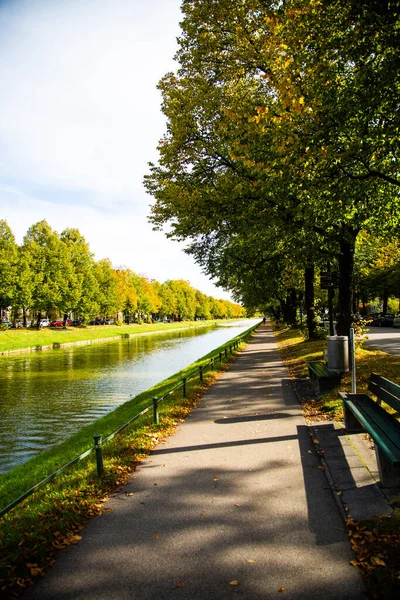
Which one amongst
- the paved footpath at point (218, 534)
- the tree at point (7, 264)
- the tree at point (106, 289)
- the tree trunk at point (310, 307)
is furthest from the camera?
the tree at point (106, 289)

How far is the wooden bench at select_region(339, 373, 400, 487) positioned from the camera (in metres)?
4.55

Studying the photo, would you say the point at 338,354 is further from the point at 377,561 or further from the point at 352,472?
the point at 377,561

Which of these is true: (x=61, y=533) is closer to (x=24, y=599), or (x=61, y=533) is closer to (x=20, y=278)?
(x=24, y=599)

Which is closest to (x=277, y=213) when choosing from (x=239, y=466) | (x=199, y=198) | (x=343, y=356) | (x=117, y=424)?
(x=199, y=198)

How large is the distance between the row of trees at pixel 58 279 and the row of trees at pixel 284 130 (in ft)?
115

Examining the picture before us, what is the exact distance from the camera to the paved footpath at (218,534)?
3.41 metres

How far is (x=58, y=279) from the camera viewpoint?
5438 centimetres

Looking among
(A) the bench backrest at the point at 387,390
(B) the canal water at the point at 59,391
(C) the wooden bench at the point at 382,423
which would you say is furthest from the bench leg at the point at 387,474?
(B) the canal water at the point at 59,391

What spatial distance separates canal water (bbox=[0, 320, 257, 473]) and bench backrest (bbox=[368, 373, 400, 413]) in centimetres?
743

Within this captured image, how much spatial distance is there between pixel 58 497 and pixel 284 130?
7.27 meters

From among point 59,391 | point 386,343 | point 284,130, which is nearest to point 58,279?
point 59,391

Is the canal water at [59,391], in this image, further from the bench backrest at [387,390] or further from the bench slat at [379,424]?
the bench backrest at [387,390]

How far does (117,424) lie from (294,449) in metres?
4.72

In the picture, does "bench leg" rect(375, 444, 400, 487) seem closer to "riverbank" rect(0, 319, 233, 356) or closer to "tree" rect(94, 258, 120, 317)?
"riverbank" rect(0, 319, 233, 356)
